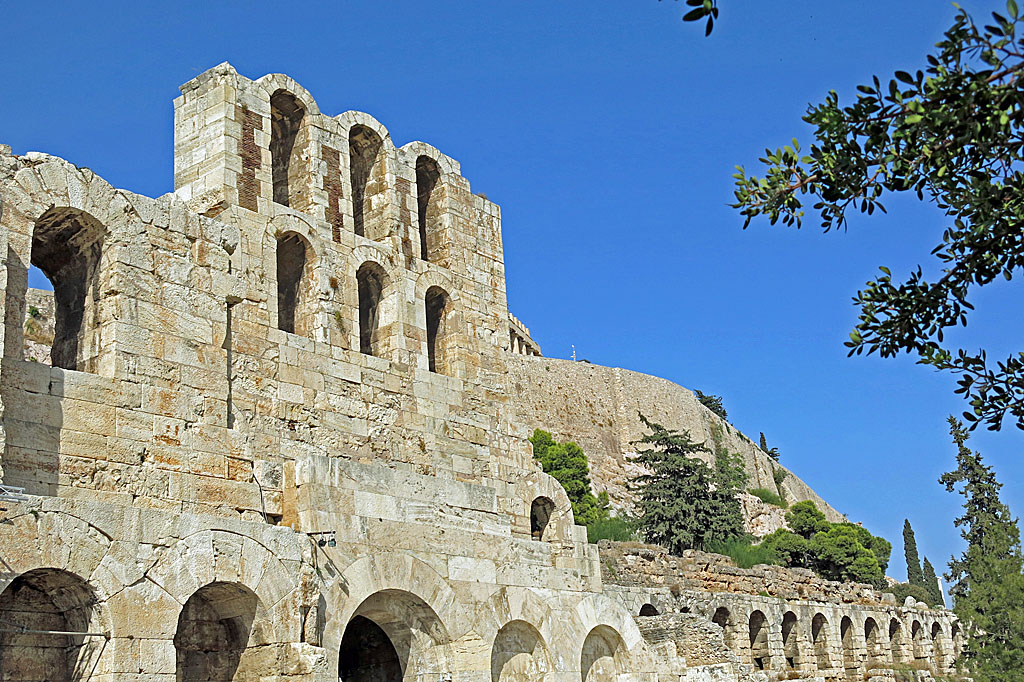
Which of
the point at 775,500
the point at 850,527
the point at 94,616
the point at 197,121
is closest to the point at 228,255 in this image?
the point at 197,121

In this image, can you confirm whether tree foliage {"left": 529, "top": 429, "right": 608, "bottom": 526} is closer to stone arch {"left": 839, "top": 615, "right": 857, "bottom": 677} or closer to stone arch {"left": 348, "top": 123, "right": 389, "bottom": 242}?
stone arch {"left": 839, "top": 615, "right": 857, "bottom": 677}

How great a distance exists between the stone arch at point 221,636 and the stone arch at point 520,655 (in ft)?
13.9

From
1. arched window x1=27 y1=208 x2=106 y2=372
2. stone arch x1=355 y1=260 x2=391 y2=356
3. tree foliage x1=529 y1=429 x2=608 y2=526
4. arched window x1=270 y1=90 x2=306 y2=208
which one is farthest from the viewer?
tree foliage x1=529 y1=429 x2=608 y2=526

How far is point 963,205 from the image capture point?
20.3 feet

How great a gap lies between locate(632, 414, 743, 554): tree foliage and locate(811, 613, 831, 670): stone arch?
6.49m

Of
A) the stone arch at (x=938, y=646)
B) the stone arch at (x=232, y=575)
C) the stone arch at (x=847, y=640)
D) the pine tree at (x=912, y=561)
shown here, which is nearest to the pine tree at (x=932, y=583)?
the pine tree at (x=912, y=561)

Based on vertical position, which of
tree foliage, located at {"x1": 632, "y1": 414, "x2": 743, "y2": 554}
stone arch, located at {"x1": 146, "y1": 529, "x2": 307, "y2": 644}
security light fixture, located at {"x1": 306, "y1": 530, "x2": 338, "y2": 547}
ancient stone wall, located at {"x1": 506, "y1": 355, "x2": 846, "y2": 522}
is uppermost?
ancient stone wall, located at {"x1": 506, "y1": 355, "x2": 846, "y2": 522}

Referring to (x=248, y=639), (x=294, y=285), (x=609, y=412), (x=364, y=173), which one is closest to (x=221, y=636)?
(x=248, y=639)

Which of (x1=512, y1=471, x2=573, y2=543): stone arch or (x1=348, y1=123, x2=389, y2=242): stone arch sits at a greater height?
(x1=348, y1=123, x2=389, y2=242): stone arch

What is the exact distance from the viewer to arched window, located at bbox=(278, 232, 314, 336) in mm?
15859

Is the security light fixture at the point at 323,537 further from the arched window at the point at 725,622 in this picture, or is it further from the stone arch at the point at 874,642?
the stone arch at the point at 874,642

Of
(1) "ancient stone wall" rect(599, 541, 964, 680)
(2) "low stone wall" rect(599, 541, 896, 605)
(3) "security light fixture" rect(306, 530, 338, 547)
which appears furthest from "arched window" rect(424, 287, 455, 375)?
(2) "low stone wall" rect(599, 541, 896, 605)

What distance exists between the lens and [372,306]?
17.3 m

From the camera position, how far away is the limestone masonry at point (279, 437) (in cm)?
1033
